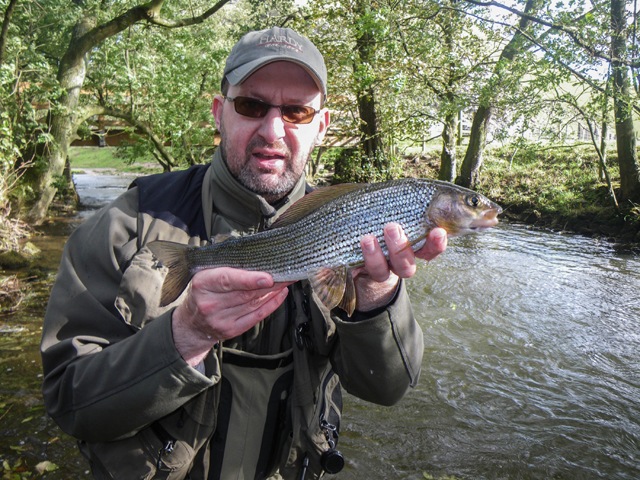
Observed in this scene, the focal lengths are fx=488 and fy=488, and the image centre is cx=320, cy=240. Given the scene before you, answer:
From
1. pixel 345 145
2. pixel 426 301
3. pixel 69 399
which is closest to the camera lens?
pixel 69 399

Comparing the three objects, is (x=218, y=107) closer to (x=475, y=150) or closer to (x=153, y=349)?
(x=153, y=349)

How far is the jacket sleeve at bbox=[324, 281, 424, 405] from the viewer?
8.47 feet

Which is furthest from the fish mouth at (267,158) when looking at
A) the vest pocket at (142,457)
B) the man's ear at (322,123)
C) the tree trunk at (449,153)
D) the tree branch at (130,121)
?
the tree trunk at (449,153)

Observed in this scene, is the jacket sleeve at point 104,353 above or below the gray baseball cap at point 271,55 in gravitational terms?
below

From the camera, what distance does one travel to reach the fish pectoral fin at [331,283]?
242 cm

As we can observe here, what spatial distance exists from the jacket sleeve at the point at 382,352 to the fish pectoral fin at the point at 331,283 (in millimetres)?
247

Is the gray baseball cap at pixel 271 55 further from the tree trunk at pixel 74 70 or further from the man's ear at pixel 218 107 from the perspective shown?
the tree trunk at pixel 74 70

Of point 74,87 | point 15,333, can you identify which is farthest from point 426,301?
point 74,87

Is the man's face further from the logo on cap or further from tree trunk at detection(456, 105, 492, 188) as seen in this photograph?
tree trunk at detection(456, 105, 492, 188)

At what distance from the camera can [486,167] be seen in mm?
22281

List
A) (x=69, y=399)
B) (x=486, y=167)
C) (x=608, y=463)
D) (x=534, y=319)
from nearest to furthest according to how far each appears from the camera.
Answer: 1. (x=69, y=399)
2. (x=608, y=463)
3. (x=534, y=319)
4. (x=486, y=167)

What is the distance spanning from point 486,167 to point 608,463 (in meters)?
18.5

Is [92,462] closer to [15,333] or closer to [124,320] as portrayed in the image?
[124,320]

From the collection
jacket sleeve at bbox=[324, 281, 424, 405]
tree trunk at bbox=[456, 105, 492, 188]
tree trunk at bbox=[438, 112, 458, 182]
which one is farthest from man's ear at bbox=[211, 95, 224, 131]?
tree trunk at bbox=[456, 105, 492, 188]
